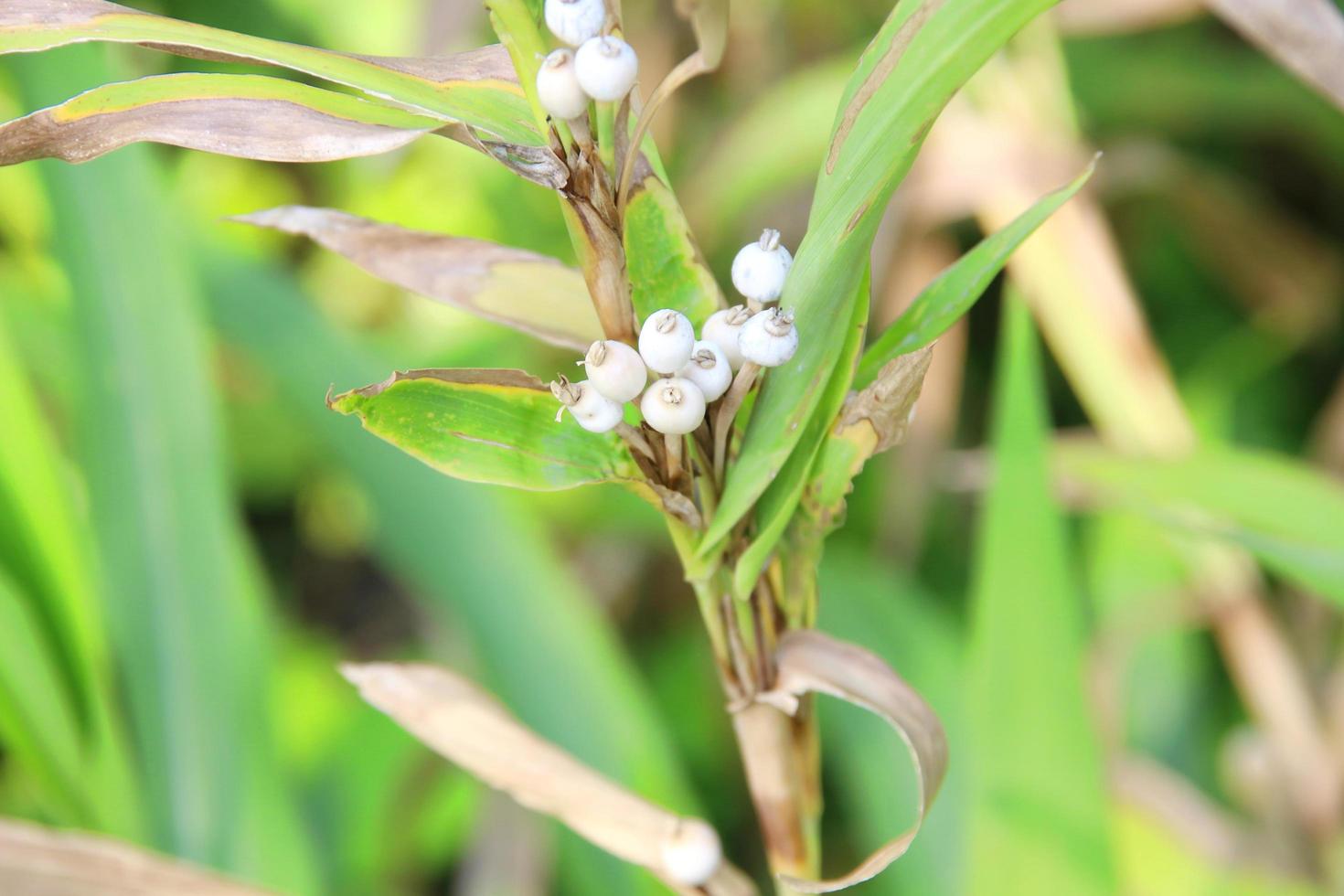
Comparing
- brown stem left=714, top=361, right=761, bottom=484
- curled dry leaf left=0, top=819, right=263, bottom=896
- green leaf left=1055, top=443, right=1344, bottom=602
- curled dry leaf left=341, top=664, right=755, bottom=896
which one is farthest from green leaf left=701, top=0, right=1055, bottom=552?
green leaf left=1055, top=443, right=1344, bottom=602

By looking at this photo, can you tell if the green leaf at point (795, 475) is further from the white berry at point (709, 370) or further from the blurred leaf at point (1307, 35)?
the blurred leaf at point (1307, 35)

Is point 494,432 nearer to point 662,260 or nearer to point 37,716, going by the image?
point 662,260

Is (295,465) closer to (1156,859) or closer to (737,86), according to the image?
(737,86)

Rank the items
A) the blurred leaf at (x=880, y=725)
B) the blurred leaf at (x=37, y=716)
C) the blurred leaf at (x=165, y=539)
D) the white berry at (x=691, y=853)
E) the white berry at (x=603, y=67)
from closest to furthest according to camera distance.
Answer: the white berry at (x=603, y=67), the white berry at (x=691, y=853), the blurred leaf at (x=37, y=716), the blurred leaf at (x=165, y=539), the blurred leaf at (x=880, y=725)

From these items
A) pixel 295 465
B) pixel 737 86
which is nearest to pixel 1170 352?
pixel 737 86

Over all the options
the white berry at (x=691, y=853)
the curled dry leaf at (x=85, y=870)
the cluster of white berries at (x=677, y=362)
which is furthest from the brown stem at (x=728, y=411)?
the curled dry leaf at (x=85, y=870)

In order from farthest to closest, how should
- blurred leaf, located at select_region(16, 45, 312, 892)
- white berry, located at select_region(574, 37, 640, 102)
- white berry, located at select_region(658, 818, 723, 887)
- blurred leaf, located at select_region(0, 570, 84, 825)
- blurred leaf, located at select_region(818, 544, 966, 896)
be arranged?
1. blurred leaf, located at select_region(818, 544, 966, 896)
2. blurred leaf, located at select_region(16, 45, 312, 892)
3. blurred leaf, located at select_region(0, 570, 84, 825)
4. white berry, located at select_region(658, 818, 723, 887)
5. white berry, located at select_region(574, 37, 640, 102)

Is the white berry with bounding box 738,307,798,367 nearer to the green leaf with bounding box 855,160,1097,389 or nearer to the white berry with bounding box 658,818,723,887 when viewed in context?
the green leaf with bounding box 855,160,1097,389
